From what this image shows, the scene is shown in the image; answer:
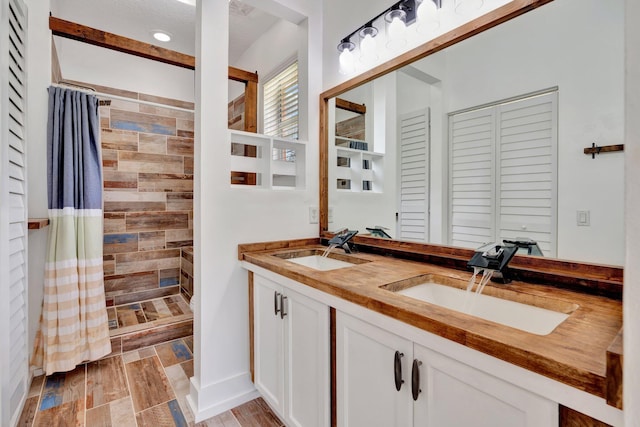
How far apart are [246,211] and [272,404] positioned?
3.32 feet

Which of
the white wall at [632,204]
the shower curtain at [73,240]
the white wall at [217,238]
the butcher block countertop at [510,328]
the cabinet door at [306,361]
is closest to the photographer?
the white wall at [632,204]

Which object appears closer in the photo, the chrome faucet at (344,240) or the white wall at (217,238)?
the white wall at (217,238)

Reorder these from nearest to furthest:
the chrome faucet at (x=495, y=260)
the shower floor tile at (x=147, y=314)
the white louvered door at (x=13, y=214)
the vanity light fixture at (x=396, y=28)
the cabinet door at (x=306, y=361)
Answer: the chrome faucet at (x=495, y=260), the cabinet door at (x=306, y=361), the white louvered door at (x=13, y=214), the vanity light fixture at (x=396, y=28), the shower floor tile at (x=147, y=314)

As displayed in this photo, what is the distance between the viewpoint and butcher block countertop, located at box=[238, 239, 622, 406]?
1.81ft

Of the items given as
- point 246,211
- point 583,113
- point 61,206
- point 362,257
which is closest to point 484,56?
point 583,113

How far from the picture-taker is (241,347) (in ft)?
5.71

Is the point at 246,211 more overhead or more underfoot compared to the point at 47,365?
more overhead

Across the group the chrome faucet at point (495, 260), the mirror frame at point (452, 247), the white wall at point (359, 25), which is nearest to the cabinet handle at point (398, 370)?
the chrome faucet at point (495, 260)

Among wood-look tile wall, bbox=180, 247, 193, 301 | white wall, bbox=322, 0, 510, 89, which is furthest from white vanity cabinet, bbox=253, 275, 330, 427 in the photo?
wood-look tile wall, bbox=180, 247, 193, 301

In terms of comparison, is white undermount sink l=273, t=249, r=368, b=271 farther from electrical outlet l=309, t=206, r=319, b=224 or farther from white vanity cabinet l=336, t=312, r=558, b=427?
white vanity cabinet l=336, t=312, r=558, b=427

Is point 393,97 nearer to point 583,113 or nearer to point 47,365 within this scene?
point 583,113

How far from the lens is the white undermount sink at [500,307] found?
35.1 inches

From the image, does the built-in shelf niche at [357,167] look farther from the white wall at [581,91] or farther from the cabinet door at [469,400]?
the cabinet door at [469,400]

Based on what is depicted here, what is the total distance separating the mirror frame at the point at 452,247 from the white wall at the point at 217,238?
59 cm
